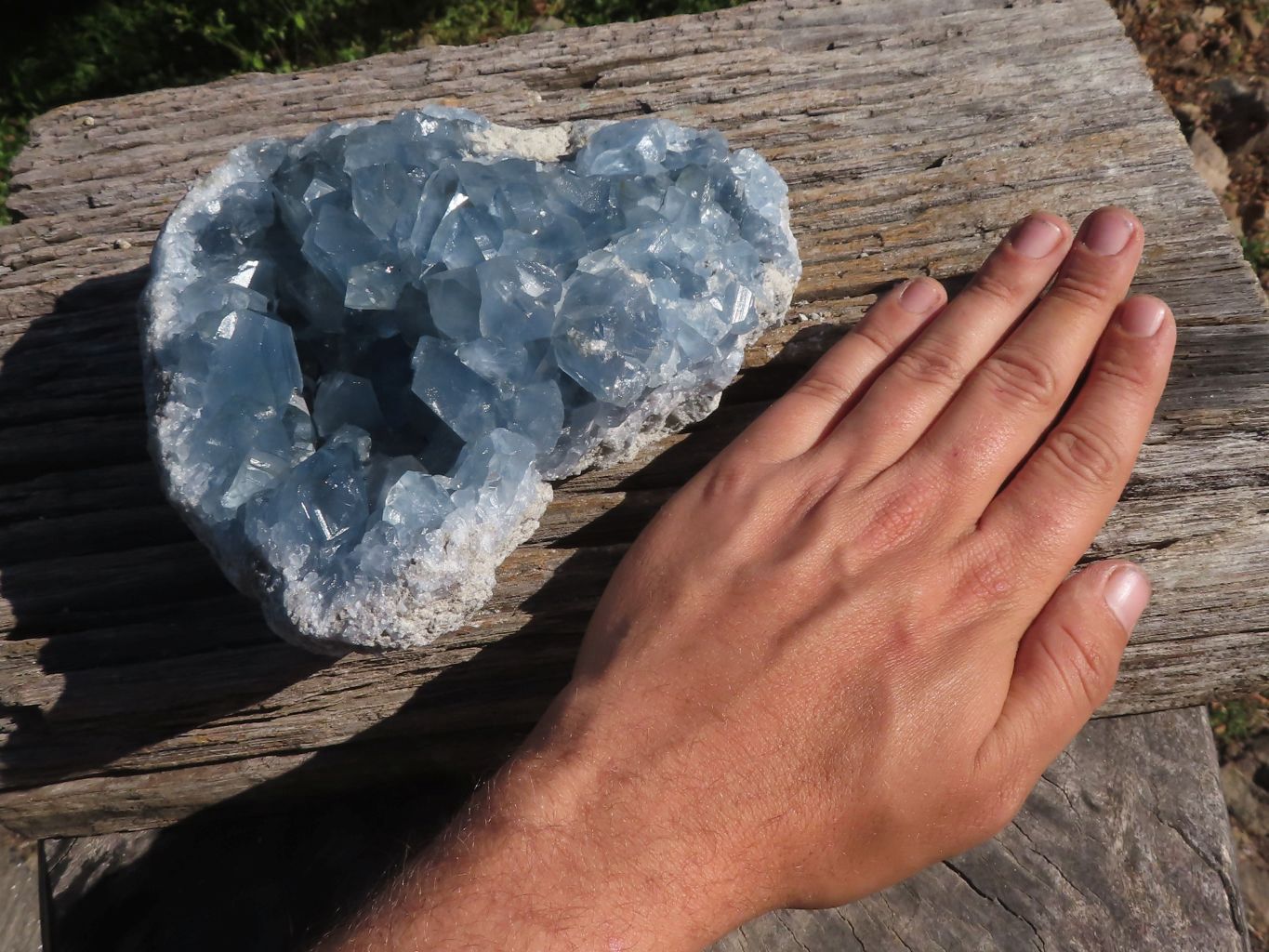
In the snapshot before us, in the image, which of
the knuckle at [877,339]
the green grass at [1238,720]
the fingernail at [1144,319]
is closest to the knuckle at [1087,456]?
the fingernail at [1144,319]

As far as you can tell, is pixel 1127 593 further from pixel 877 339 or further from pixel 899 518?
pixel 877 339

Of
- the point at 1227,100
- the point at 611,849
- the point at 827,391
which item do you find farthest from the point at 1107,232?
the point at 1227,100

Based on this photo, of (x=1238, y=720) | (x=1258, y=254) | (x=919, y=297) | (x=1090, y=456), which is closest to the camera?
(x=1090, y=456)

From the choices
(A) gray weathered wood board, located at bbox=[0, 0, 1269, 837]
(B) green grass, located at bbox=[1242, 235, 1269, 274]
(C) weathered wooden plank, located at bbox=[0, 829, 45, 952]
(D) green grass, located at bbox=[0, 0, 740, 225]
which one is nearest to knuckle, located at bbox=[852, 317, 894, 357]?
(A) gray weathered wood board, located at bbox=[0, 0, 1269, 837]

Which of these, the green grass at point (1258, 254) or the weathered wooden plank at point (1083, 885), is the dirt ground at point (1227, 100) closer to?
the green grass at point (1258, 254)

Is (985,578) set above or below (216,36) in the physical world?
below

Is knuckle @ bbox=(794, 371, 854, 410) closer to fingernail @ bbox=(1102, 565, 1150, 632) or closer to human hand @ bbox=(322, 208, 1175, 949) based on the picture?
human hand @ bbox=(322, 208, 1175, 949)
